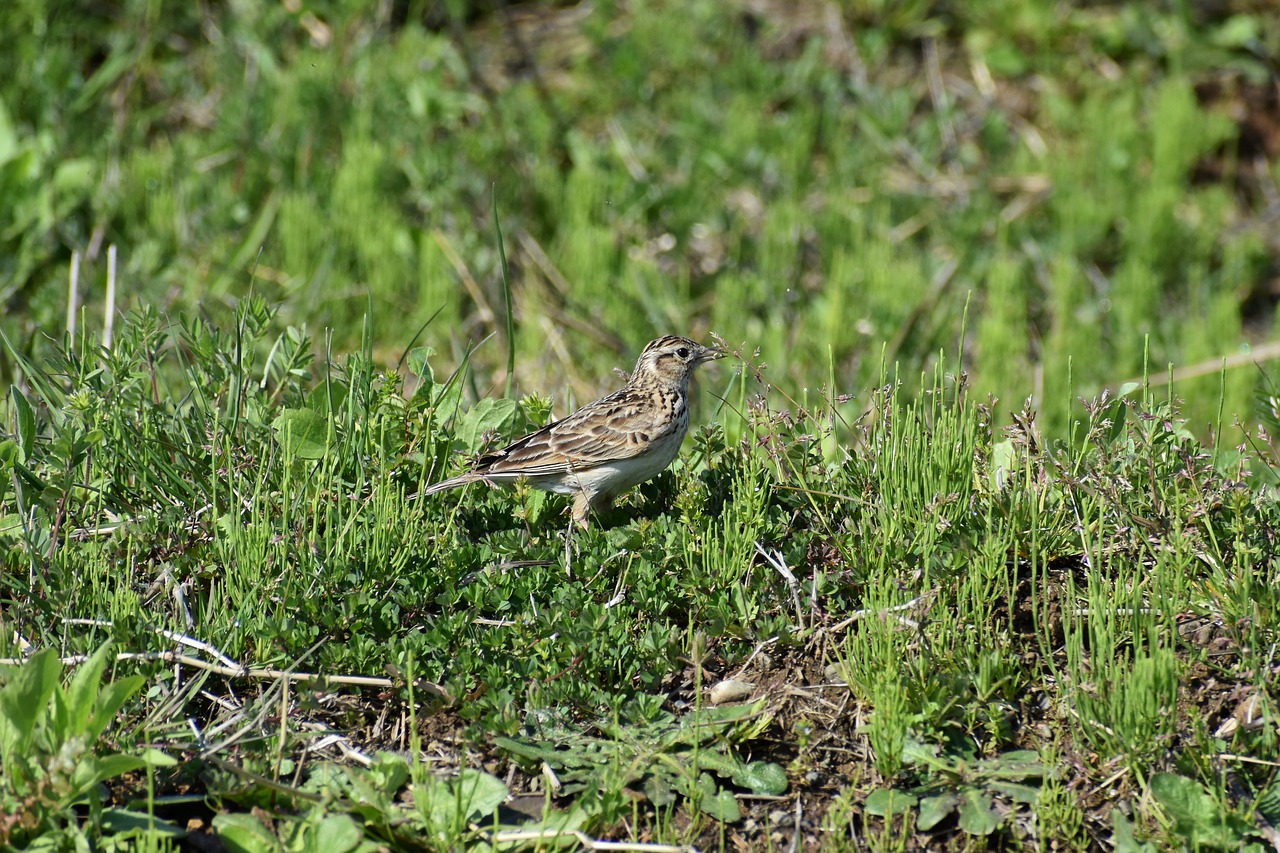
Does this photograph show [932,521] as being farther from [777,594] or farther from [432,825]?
[432,825]

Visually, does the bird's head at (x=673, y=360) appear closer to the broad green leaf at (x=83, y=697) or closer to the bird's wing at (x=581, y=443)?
the bird's wing at (x=581, y=443)

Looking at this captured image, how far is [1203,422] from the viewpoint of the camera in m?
9.54

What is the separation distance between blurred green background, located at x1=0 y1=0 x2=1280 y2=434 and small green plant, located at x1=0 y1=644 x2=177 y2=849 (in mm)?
5123

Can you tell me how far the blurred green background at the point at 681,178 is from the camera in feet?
31.6

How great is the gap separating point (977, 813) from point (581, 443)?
225cm

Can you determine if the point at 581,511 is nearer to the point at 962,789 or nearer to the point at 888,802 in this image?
the point at 888,802

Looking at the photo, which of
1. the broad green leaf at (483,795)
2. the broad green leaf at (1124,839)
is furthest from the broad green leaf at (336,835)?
the broad green leaf at (1124,839)

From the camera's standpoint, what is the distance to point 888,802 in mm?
4066

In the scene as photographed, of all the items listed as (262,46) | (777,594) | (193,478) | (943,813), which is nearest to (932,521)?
(777,594)

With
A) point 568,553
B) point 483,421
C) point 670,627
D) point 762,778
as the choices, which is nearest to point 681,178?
point 483,421

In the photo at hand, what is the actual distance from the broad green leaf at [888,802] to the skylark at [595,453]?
5.62 feet

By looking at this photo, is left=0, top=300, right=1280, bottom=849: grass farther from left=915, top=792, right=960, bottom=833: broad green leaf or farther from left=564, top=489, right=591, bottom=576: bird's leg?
left=564, top=489, right=591, bottom=576: bird's leg

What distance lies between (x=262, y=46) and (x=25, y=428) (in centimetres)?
740

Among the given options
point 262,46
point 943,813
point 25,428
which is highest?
point 262,46
